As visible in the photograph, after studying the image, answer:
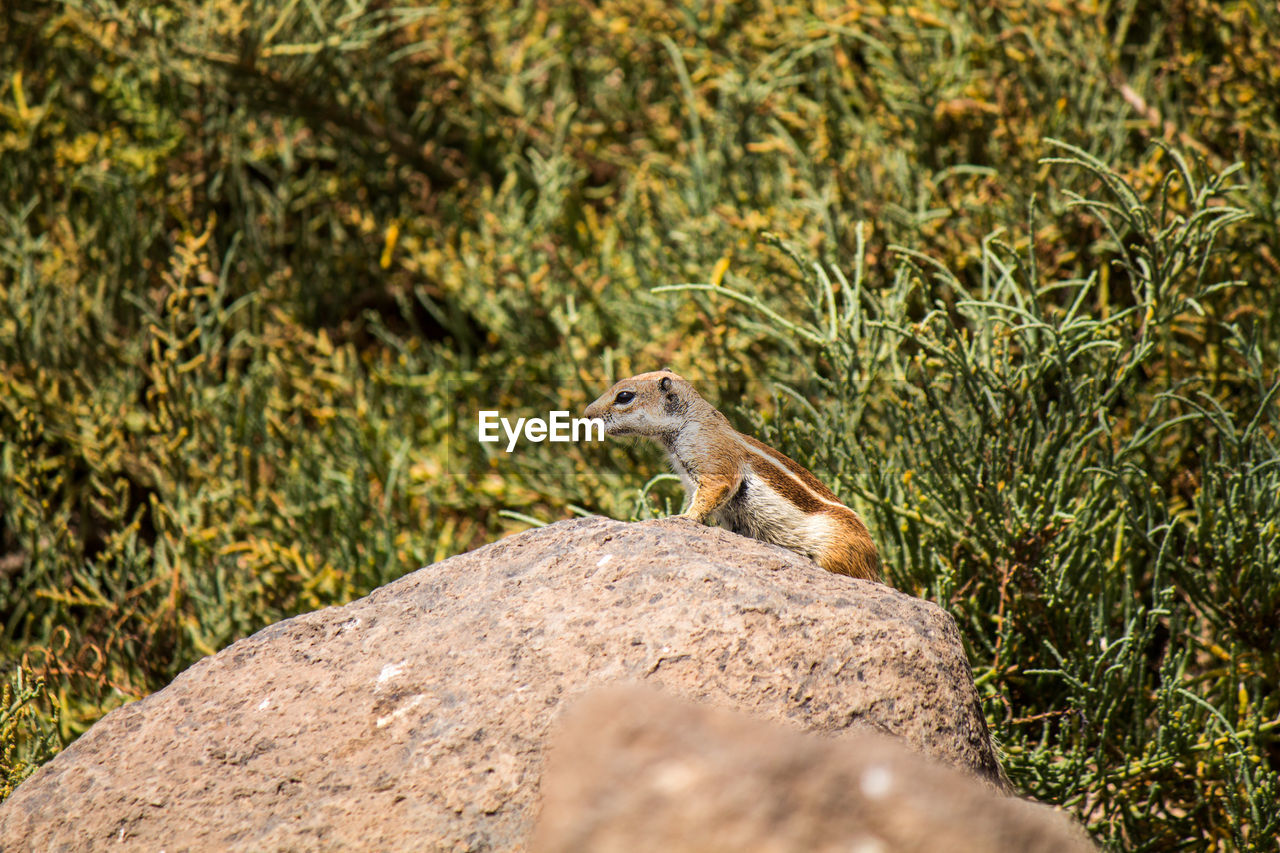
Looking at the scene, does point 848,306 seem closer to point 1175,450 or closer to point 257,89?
point 1175,450

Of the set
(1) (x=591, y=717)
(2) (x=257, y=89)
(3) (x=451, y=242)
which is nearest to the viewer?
(1) (x=591, y=717)

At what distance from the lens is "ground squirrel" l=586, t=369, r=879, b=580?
229cm

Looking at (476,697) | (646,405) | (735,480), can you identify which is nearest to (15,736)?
(476,697)

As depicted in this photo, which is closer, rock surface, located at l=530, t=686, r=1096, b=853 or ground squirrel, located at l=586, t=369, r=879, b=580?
rock surface, located at l=530, t=686, r=1096, b=853

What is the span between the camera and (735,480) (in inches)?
94.1

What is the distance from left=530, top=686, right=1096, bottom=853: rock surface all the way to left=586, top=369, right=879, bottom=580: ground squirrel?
1.02 m

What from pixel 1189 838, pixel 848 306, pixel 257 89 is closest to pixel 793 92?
pixel 848 306

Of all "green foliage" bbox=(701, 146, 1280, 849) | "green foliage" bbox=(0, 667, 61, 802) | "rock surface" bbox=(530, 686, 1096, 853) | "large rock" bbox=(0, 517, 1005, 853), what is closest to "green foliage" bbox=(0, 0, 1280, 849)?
"green foliage" bbox=(701, 146, 1280, 849)

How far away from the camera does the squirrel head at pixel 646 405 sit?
2.56 m

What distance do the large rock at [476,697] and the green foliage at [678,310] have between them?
2.83 ft

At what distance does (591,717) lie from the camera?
130 cm

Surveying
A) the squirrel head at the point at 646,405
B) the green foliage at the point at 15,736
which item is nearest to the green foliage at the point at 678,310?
the squirrel head at the point at 646,405

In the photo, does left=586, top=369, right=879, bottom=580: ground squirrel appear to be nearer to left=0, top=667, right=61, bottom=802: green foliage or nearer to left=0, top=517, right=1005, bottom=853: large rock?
left=0, top=517, right=1005, bottom=853: large rock

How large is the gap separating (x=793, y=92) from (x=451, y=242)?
1708 mm
